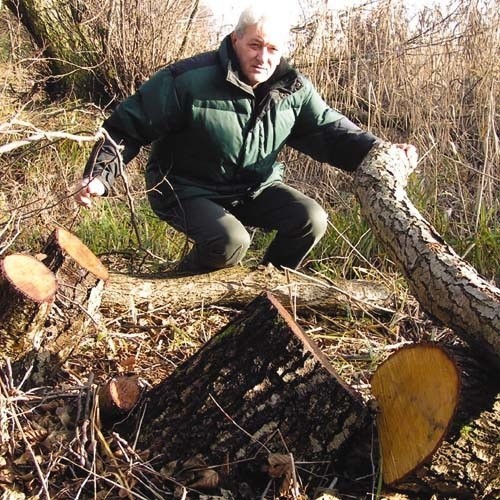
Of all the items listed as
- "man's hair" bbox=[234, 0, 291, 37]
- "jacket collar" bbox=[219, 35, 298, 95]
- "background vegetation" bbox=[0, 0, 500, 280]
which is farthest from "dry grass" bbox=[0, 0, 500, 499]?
"man's hair" bbox=[234, 0, 291, 37]

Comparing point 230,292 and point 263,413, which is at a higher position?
point 263,413

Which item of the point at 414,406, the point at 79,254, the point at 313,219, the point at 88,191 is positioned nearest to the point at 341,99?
the point at 313,219

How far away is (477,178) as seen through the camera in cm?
→ 454

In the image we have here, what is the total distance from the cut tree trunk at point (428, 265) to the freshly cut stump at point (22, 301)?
1.25 m

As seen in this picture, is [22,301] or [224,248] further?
[224,248]

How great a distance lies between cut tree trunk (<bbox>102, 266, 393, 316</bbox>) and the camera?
3082mm

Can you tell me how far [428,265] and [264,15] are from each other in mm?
1400

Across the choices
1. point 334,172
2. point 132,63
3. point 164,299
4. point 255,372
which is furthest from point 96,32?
point 255,372

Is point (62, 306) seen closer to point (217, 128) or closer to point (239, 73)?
point (217, 128)

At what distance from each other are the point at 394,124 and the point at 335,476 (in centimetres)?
350

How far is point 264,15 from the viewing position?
9.62 ft

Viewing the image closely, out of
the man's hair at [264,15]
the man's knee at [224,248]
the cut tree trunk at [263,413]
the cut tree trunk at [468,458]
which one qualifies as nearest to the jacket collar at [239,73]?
the man's hair at [264,15]

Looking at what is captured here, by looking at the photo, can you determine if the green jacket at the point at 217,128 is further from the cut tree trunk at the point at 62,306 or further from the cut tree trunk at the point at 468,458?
the cut tree trunk at the point at 468,458

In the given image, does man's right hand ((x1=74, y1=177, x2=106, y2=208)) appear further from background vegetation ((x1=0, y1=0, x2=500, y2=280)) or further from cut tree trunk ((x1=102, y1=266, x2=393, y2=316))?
background vegetation ((x1=0, y1=0, x2=500, y2=280))
